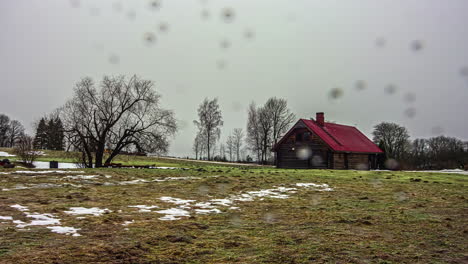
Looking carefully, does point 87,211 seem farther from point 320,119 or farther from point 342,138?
point 342,138

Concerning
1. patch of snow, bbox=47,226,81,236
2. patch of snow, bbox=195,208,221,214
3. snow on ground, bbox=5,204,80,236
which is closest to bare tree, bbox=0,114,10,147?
snow on ground, bbox=5,204,80,236

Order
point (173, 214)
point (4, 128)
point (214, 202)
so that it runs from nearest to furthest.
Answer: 1. point (173, 214)
2. point (214, 202)
3. point (4, 128)

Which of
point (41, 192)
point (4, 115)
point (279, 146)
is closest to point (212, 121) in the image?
point (279, 146)

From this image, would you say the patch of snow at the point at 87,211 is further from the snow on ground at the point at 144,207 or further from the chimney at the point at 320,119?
the chimney at the point at 320,119

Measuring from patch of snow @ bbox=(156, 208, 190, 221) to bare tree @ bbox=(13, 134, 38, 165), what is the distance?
1393 inches

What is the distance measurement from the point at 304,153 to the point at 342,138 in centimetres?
693

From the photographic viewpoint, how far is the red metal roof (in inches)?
1547

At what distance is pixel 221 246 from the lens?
5.40m

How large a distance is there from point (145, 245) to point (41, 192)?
7.71 metres

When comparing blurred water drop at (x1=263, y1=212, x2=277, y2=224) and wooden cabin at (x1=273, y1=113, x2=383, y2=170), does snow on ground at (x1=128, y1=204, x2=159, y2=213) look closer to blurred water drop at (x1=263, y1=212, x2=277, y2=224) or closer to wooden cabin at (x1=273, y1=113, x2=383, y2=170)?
blurred water drop at (x1=263, y1=212, x2=277, y2=224)

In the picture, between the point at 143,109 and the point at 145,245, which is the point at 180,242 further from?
the point at 143,109

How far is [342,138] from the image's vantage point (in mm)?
43812

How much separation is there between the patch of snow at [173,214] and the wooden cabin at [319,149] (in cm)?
3124

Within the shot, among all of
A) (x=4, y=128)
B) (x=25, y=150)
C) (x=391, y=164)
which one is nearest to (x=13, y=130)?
(x=4, y=128)
